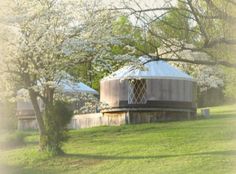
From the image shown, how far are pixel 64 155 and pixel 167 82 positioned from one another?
9307mm

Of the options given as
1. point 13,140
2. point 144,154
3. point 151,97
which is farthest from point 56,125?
point 151,97

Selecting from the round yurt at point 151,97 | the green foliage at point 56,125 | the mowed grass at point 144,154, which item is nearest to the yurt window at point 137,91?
the round yurt at point 151,97

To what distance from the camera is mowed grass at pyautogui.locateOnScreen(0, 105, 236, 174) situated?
38.9 feet

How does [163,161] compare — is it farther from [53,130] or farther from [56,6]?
[56,6]

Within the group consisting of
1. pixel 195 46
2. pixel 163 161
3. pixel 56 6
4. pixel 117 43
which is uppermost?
pixel 56 6

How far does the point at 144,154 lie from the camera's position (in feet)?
44.8

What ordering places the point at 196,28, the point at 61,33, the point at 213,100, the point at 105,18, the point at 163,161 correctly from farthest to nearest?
the point at 213,100, the point at 61,33, the point at 163,161, the point at 105,18, the point at 196,28

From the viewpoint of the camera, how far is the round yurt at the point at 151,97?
75.5 feet

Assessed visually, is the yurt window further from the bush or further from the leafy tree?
the leafy tree

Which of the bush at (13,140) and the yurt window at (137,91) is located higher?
the yurt window at (137,91)

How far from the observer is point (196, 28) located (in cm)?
546

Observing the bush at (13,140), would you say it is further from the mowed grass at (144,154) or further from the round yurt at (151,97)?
the round yurt at (151,97)

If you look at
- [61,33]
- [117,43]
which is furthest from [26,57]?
[117,43]

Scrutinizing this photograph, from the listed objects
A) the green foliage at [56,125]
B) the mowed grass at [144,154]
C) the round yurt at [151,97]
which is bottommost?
the mowed grass at [144,154]
